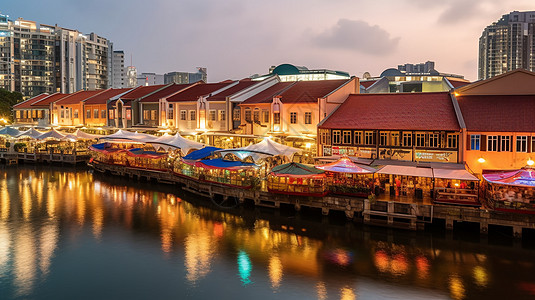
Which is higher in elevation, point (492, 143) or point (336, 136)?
point (336, 136)

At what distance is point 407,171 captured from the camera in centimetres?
2859

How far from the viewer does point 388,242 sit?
82.6 ft

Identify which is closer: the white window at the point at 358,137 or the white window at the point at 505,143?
the white window at the point at 505,143

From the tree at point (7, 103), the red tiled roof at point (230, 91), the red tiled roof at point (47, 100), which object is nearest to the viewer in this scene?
the red tiled roof at point (230, 91)

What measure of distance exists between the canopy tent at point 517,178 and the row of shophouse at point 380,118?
4.99 m

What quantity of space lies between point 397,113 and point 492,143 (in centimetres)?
750

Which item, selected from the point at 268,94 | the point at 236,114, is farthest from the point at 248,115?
the point at 268,94

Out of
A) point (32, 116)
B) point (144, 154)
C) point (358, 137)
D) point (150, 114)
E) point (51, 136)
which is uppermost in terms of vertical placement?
point (32, 116)

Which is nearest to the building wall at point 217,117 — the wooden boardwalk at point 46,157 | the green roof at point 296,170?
the wooden boardwalk at point 46,157

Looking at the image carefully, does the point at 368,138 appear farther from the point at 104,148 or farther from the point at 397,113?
the point at 104,148

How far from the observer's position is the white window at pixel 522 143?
30.1m

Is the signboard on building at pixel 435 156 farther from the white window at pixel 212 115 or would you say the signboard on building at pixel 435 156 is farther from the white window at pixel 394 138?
the white window at pixel 212 115

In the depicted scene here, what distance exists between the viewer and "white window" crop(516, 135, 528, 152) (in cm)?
3010

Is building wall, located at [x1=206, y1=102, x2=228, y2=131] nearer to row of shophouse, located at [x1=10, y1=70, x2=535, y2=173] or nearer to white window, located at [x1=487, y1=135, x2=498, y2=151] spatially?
row of shophouse, located at [x1=10, y1=70, x2=535, y2=173]
